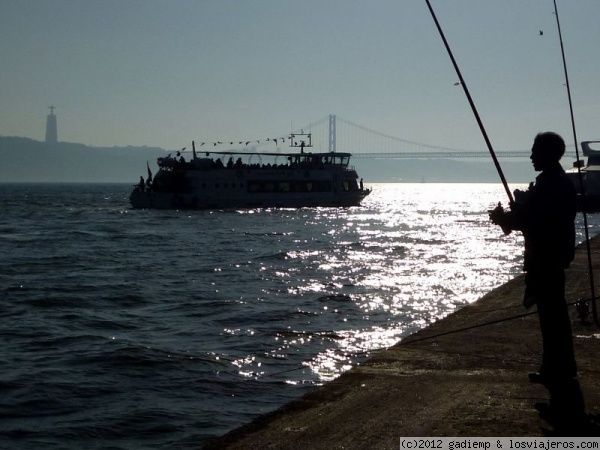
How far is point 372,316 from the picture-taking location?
43.3 feet

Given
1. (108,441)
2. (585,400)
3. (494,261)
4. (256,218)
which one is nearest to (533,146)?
(585,400)

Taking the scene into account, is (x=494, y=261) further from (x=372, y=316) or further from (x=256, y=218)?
(x=256, y=218)

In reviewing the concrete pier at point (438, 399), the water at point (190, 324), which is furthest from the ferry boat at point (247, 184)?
the concrete pier at point (438, 399)

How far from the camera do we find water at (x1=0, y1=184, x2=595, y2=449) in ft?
24.8

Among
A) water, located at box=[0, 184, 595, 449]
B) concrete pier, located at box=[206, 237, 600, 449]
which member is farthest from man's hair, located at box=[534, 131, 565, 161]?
water, located at box=[0, 184, 595, 449]

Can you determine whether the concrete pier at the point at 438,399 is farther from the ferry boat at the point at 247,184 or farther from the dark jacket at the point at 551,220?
the ferry boat at the point at 247,184

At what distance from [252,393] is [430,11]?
3881 millimetres

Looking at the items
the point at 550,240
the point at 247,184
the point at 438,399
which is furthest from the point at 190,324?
the point at 247,184

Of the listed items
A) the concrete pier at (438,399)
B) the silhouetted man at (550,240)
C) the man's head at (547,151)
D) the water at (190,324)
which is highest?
the man's head at (547,151)

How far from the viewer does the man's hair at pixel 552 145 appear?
5.21 m

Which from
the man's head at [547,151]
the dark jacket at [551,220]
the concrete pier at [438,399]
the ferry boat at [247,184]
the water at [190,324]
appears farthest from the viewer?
the ferry boat at [247,184]

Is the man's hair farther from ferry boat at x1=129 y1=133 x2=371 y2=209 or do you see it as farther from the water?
ferry boat at x1=129 y1=133 x2=371 y2=209

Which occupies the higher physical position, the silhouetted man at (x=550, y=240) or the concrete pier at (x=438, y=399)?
the silhouetted man at (x=550, y=240)

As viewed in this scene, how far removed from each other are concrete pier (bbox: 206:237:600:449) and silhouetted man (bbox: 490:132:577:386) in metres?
0.27
